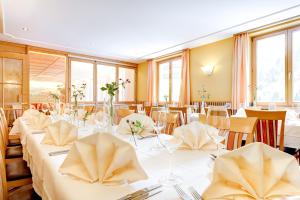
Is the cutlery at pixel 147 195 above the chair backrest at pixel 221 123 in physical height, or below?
below

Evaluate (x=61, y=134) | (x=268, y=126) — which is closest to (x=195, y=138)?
(x=61, y=134)

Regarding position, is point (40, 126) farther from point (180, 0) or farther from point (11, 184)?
point (180, 0)

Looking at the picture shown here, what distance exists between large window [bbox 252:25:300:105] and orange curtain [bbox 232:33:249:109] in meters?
0.31

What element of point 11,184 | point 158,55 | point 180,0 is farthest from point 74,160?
point 158,55

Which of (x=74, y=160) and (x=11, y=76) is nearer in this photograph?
(x=74, y=160)

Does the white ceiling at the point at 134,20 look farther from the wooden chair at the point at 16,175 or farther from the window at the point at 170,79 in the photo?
the wooden chair at the point at 16,175

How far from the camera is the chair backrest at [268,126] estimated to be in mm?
1918

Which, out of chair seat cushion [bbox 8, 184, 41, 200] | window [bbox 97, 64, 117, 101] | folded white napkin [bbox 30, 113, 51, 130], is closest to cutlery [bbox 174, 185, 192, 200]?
chair seat cushion [bbox 8, 184, 41, 200]

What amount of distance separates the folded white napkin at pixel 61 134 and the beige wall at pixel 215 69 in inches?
170

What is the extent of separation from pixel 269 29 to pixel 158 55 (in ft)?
11.0

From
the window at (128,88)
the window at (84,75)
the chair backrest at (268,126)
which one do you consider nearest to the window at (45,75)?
the window at (84,75)

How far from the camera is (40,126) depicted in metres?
2.01

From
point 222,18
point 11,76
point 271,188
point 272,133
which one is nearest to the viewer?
point 271,188

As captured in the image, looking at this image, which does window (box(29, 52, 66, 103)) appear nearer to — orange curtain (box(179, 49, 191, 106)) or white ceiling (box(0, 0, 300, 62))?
white ceiling (box(0, 0, 300, 62))
